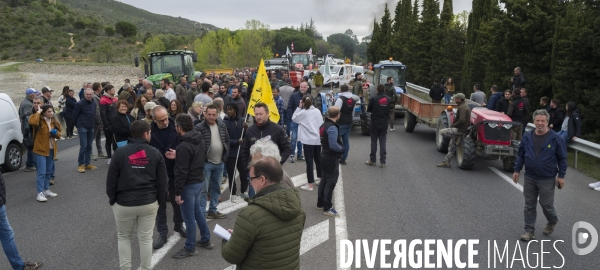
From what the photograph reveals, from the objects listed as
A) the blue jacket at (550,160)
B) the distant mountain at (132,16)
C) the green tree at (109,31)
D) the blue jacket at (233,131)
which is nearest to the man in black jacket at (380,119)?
the blue jacket at (233,131)

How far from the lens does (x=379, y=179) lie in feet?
34.4

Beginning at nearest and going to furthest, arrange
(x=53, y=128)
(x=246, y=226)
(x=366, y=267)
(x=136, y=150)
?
(x=246, y=226), (x=136, y=150), (x=366, y=267), (x=53, y=128)

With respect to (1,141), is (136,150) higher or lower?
higher

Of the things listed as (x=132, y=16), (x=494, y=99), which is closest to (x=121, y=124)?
(x=494, y=99)

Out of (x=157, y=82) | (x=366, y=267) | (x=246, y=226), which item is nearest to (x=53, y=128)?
(x=366, y=267)

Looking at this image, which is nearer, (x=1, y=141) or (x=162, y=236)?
(x=162, y=236)

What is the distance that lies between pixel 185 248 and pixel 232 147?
229 cm

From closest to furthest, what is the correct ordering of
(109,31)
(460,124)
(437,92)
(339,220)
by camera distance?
(339,220)
(460,124)
(437,92)
(109,31)

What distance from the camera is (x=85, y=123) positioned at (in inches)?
433

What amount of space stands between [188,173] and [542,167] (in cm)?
477

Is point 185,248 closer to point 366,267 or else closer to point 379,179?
point 366,267

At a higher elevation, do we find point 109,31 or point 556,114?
point 109,31

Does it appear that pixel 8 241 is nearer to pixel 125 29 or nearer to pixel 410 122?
pixel 410 122

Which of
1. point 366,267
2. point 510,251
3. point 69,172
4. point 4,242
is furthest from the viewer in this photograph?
point 69,172
